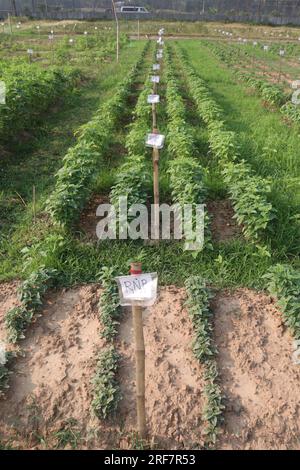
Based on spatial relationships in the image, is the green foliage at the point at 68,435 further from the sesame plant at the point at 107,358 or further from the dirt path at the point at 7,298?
the dirt path at the point at 7,298

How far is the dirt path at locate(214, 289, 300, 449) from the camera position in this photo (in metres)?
2.89

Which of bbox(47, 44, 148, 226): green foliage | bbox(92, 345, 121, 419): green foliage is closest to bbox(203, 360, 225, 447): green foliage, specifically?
bbox(92, 345, 121, 419): green foliage

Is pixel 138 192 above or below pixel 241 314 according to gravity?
above

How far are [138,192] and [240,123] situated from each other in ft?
15.5

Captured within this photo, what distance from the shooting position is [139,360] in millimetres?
2664

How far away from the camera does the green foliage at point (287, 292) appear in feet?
11.7

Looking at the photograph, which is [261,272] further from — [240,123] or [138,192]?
[240,123]

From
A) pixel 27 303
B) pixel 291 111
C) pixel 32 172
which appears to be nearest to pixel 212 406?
pixel 27 303

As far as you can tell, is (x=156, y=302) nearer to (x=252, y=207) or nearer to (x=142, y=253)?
(x=142, y=253)

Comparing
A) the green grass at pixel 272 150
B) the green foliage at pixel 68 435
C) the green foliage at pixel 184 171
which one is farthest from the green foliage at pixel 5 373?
the green grass at pixel 272 150

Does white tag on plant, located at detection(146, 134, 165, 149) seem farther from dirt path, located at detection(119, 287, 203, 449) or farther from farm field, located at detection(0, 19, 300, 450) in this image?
dirt path, located at detection(119, 287, 203, 449)
